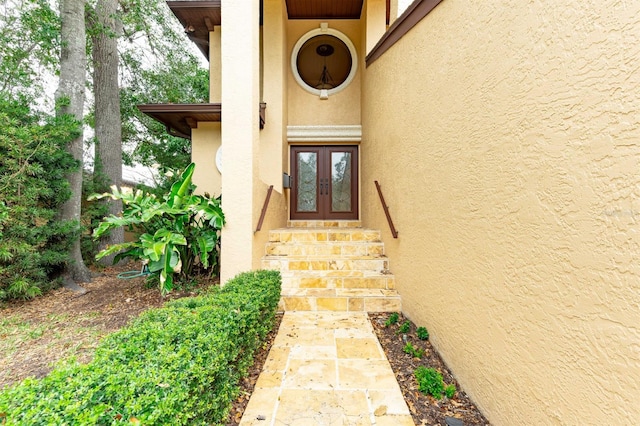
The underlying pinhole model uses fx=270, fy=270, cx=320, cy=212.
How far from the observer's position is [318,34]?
7.05 metres

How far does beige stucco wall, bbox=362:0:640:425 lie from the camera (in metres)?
1.19

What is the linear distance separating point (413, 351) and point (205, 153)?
557 cm

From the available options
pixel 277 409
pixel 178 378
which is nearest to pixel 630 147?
pixel 178 378

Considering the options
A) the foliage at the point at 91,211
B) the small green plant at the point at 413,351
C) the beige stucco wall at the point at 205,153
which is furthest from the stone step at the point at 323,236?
the foliage at the point at 91,211

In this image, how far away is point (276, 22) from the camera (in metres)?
5.99

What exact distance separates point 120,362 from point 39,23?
25.9 ft

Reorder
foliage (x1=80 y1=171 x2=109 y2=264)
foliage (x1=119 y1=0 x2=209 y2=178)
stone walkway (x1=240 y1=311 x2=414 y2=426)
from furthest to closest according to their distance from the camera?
1. foliage (x1=119 y1=0 x2=209 y2=178)
2. foliage (x1=80 y1=171 x2=109 y2=264)
3. stone walkway (x1=240 y1=311 x2=414 y2=426)

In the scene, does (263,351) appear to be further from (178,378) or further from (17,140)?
(17,140)

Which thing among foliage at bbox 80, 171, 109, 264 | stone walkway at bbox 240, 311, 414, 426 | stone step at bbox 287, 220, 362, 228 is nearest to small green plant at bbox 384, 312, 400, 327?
stone walkway at bbox 240, 311, 414, 426

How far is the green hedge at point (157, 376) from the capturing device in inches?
43.0

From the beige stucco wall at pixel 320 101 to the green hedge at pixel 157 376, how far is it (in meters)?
5.80

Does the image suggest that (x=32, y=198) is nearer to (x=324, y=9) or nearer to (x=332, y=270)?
(x=332, y=270)

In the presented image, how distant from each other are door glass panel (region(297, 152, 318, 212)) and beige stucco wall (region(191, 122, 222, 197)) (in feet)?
7.19

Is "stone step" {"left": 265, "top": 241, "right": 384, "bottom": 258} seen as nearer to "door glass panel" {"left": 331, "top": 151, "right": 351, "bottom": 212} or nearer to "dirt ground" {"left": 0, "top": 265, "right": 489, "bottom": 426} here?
"dirt ground" {"left": 0, "top": 265, "right": 489, "bottom": 426}
